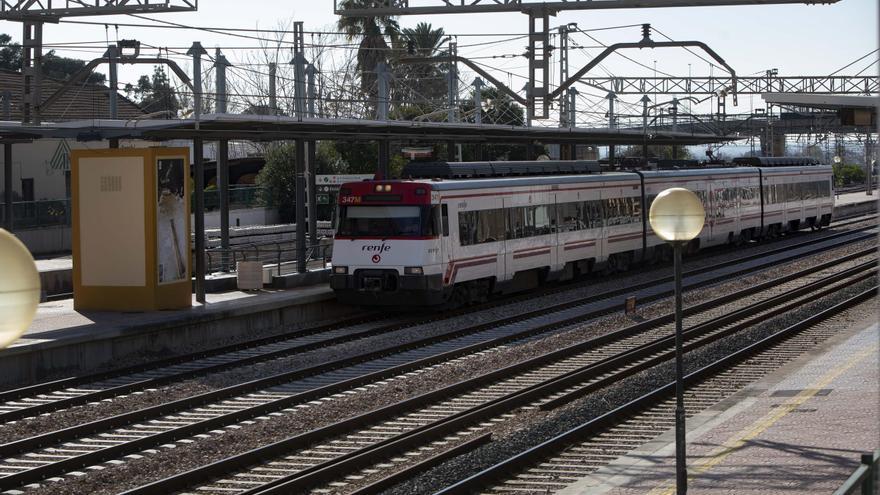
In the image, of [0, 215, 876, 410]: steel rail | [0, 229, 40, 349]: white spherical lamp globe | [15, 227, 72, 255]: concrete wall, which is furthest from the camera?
[15, 227, 72, 255]: concrete wall

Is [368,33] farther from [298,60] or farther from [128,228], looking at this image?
[128,228]

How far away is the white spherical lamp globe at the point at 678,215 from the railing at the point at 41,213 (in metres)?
34.1

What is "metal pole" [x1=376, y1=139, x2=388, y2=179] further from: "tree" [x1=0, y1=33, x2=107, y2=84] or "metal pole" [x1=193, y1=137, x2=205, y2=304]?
"tree" [x1=0, y1=33, x2=107, y2=84]

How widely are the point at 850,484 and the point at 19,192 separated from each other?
46.2m

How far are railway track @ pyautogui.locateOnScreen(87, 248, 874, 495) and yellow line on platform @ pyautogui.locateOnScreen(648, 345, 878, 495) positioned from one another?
101 inches

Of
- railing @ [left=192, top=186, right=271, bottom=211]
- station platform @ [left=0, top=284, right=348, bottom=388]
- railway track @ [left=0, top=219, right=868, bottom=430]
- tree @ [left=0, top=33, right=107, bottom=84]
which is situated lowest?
railway track @ [left=0, top=219, right=868, bottom=430]

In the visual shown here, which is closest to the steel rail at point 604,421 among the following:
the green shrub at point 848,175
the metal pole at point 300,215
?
the metal pole at point 300,215

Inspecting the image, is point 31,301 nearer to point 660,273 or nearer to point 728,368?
point 728,368

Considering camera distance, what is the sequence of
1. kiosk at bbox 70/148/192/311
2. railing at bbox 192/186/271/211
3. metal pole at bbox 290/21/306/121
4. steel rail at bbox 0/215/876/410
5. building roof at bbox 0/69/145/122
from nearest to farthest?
steel rail at bbox 0/215/876/410, kiosk at bbox 70/148/192/311, metal pole at bbox 290/21/306/121, building roof at bbox 0/69/145/122, railing at bbox 192/186/271/211

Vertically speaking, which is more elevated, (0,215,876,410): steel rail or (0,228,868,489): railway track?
(0,215,876,410): steel rail

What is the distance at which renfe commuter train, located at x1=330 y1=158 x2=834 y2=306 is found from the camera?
23.4 m

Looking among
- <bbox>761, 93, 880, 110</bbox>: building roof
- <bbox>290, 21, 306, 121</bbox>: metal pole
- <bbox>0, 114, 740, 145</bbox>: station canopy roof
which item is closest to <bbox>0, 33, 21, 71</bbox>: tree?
<bbox>0, 114, 740, 145</bbox>: station canopy roof

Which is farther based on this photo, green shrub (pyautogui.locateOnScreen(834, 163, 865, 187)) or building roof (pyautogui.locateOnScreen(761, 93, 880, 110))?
green shrub (pyautogui.locateOnScreen(834, 163, 865, 187))

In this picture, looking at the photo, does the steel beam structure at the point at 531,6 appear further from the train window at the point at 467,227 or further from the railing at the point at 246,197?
the railing at the point at 246,197
